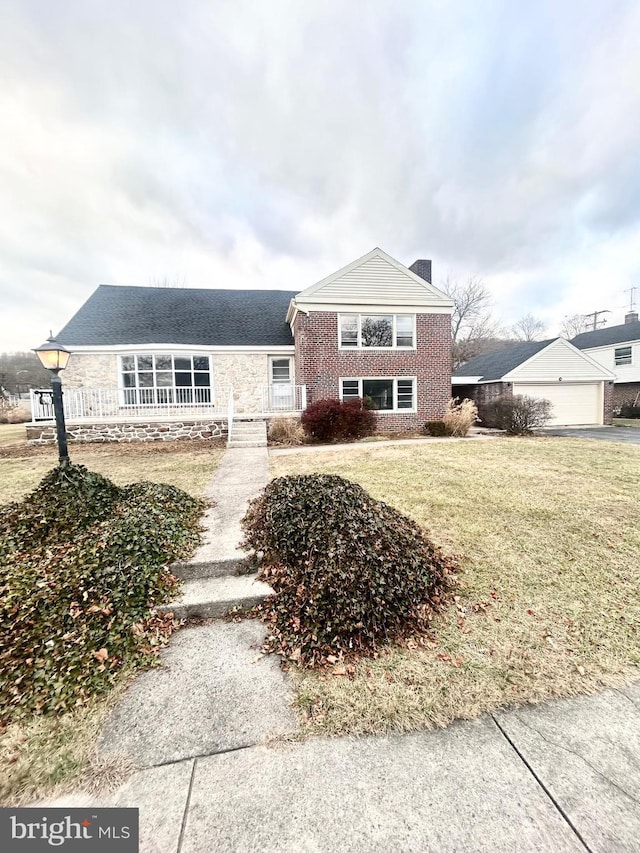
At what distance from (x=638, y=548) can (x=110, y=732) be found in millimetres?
5119

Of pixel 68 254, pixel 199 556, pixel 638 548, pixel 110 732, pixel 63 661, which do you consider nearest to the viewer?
pixel 110 732

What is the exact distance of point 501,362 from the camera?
1945 centimetres

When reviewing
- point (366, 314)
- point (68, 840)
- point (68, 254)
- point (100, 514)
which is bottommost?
point (68, 840)

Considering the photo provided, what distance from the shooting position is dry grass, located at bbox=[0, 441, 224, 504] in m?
6.46

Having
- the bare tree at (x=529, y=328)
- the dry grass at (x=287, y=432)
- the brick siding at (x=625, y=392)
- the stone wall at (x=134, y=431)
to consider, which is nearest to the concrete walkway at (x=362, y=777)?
the dry grass at (x=287, y=432)

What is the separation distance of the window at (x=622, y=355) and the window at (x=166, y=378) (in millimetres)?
27257

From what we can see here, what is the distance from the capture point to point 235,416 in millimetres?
12562

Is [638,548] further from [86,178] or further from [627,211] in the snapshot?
[627,211]

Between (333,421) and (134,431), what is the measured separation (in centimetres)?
695

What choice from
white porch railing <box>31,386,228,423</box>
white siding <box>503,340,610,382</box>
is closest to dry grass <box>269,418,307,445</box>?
white porch railing <box>31,386,228,423</box>

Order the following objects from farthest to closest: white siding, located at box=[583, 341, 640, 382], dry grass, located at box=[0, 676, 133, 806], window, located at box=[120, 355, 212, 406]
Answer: white siding, located at box=[583, 341, 640, 382] < window, located at box=[120, 355, 212, 406] < dry grass, located at box=[0, 676, 133, 806]

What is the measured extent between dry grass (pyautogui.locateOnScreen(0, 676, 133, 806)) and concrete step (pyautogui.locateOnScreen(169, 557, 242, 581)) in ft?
3.94

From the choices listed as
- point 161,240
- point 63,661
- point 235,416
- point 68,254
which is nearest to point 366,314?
point 235,416

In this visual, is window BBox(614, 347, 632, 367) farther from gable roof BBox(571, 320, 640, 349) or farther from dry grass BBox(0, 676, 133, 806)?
dry grass BBox(0, 676, 133, 806)
